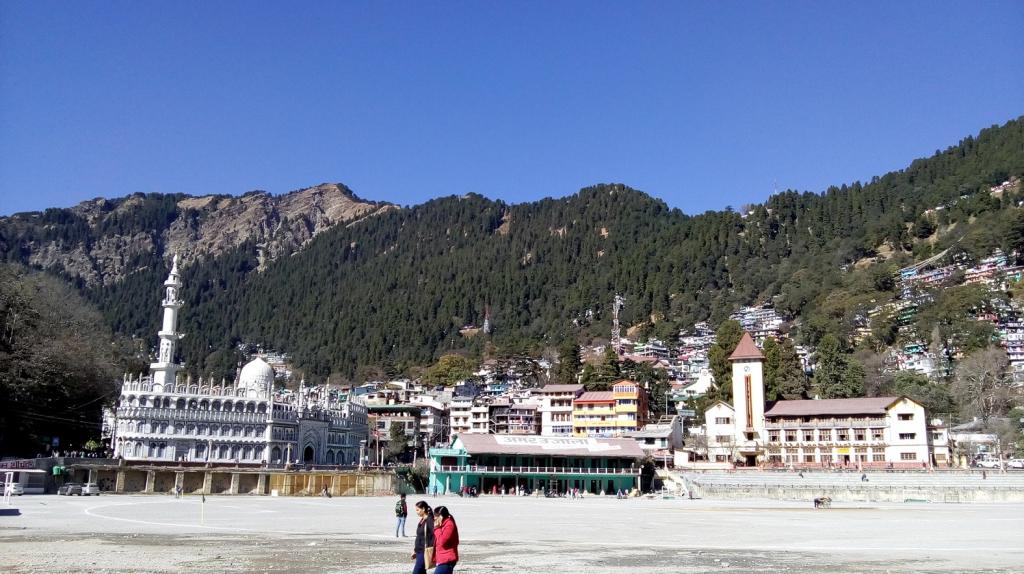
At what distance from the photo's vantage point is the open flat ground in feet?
66.4

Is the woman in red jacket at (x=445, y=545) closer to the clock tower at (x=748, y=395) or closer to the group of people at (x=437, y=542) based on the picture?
the group of people at (x=437, y=542)

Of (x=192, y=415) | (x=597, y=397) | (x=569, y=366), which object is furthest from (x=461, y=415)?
(x=192, y=415)

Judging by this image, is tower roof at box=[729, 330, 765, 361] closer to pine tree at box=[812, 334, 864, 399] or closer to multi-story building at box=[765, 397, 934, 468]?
multi-story building at box=[765, 397, 934, 468]

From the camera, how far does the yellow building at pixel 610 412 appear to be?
319 feet

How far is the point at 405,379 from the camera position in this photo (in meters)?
161

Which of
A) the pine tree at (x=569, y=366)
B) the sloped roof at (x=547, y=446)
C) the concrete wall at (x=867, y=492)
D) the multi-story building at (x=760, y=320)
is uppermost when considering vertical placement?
the multi-story building at (x=760, y=320)

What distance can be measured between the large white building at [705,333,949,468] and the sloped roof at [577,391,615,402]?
1357 cm

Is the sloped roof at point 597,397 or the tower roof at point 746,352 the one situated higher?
the tower roof at point 746,352

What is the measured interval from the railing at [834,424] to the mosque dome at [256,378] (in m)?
49.1

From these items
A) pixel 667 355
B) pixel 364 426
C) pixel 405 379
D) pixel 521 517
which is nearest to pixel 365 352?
pixel 405 379

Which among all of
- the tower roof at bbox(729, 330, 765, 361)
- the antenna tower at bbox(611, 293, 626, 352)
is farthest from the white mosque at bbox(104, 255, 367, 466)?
the antenna tower at bbox(611, 293, 626, 352)

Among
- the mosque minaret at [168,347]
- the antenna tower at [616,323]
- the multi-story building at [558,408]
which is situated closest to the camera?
the mosque minaret at [168,347]

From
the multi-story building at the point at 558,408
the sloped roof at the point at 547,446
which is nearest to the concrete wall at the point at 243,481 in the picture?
the sloped roof at the point at 547,446

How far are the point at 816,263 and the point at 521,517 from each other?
433 feet
